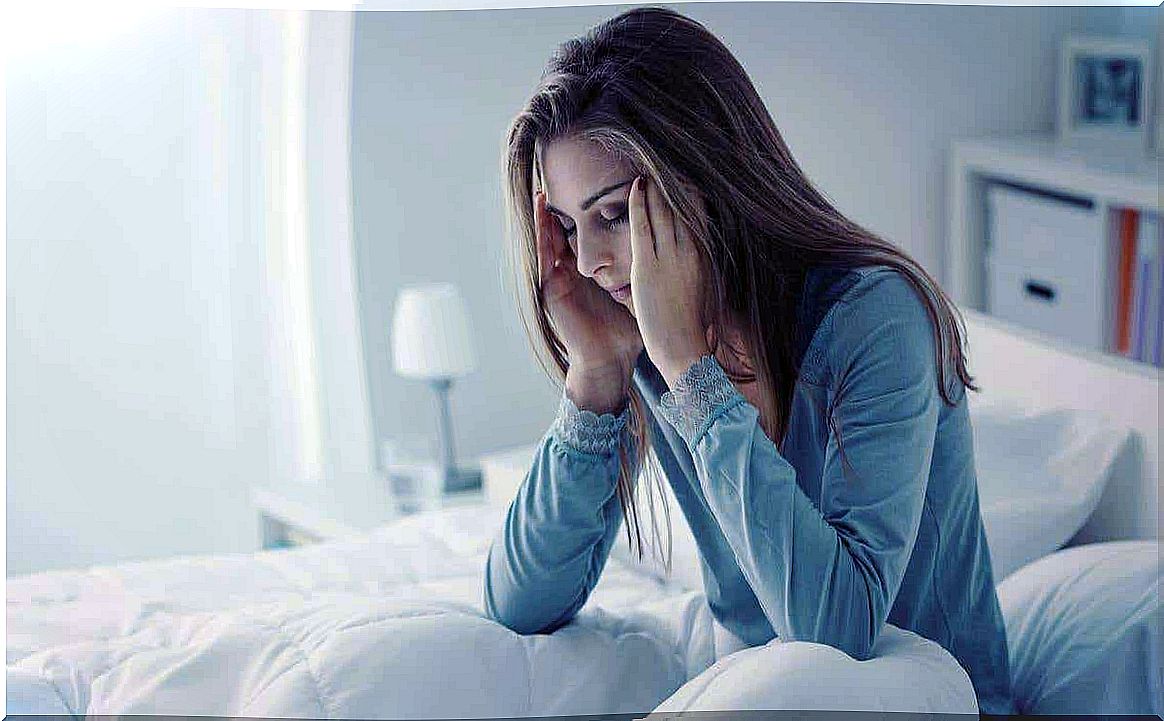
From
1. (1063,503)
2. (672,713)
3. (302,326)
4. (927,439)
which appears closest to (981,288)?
(1063,503)

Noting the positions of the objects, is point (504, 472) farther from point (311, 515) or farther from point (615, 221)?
point (615, 221)

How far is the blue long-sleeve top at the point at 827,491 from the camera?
97 cm

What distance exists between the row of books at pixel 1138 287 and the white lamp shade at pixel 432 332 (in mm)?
609

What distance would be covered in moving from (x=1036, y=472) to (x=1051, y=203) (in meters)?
0.26

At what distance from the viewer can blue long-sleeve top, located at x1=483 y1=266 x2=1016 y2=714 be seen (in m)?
0.97

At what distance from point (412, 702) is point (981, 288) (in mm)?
639

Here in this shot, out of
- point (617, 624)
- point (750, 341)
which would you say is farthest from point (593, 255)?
point (617, 624)

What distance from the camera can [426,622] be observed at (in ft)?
3.67

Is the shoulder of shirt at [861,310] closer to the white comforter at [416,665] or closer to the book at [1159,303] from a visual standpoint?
the white comforter at [416,665]

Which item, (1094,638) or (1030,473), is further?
(1030,473)

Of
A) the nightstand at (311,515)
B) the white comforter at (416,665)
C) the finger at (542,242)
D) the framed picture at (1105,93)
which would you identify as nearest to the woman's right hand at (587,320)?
the finger at (542,242)

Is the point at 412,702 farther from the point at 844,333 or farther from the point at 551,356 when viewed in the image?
the point at 844,333

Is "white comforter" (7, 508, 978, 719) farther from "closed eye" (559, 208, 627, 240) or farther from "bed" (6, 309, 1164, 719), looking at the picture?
"closed eye" (559, 208, 627, 240)

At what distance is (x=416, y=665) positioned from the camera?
3.59 ft
